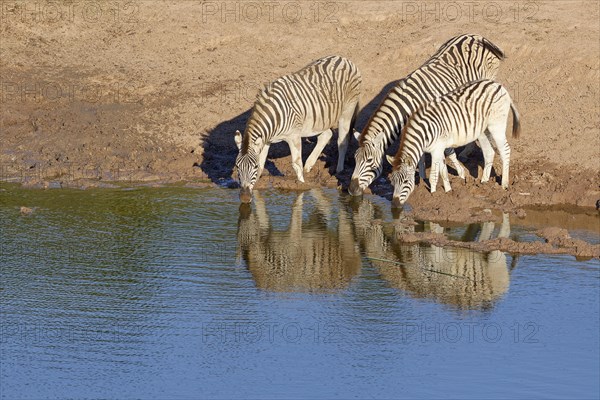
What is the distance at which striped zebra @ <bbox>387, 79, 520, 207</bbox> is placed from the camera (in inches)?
616

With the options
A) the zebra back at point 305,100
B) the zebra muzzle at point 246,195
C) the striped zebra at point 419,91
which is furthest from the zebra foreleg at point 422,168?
the zebra muzzle at point 246,195

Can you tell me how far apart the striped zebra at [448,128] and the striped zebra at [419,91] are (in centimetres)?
50

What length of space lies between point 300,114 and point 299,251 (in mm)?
3486

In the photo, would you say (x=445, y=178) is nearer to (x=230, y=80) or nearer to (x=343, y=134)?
(x=343, y=134)

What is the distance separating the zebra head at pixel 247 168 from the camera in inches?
627

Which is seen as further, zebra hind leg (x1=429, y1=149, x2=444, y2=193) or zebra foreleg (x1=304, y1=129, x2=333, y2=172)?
zebra foreleg (x1=304, y1=129, x2=333, y2=172)

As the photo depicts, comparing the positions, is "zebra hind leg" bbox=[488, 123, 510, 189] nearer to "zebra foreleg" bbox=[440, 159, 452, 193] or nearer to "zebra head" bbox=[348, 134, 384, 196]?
"zebra foreleg" bbox=[440, 159, 452, 193]

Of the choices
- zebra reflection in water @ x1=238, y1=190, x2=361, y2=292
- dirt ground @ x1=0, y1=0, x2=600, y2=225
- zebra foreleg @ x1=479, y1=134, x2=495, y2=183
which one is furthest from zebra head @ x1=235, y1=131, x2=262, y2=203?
zebra foreleg @ x1=479, y1=134, x2=495, y2=183

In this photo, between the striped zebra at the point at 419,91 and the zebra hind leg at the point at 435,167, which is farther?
the striped zebra at the point at 419,91

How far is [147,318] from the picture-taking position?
11.5 m

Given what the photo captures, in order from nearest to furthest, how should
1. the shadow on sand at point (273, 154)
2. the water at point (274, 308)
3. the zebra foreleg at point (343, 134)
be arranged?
the water at point (274, 308), the shadow on sand at point (273, 154), the zebra foreleg at point (343, 134)

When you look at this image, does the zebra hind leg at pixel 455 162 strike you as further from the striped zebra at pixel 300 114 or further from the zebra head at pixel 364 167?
the striped zebra at pixel 300 114

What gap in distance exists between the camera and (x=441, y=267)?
13211 mm

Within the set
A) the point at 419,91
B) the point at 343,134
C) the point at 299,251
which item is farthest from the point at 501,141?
the point at 299,251
